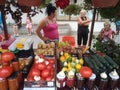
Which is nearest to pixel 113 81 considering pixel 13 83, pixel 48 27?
pixel 13 83

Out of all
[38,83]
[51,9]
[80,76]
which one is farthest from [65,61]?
[51,9]

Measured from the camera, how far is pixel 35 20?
26.1 ft

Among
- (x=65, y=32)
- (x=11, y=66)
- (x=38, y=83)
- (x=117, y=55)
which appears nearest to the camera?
(x=38, y=83)

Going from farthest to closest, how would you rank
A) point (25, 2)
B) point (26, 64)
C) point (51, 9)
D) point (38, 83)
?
point (51, 9) < point (26, 64) < point (38, 83) < point (25, 2)

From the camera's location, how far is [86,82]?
1.50 metres

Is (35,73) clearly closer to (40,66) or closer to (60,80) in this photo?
(40,66)

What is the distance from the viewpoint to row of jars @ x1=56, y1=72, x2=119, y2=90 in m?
1.46

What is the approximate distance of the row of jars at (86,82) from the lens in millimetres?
1455

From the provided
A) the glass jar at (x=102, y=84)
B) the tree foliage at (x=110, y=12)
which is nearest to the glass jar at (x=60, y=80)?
the glass jar at (x=102, y=84)

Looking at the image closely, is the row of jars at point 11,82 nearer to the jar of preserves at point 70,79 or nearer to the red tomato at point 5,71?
the red tomato at point 5,71

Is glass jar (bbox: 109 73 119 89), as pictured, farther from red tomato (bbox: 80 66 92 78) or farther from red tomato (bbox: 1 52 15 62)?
red tomato (bbox: 1 52 15 62)

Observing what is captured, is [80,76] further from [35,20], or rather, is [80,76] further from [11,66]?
[35,20]

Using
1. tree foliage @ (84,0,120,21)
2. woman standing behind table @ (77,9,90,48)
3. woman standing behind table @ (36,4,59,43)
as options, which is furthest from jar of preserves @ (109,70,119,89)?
woman standing behind table @ (77,9,90,48)

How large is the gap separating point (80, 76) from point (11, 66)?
1.82 feet
